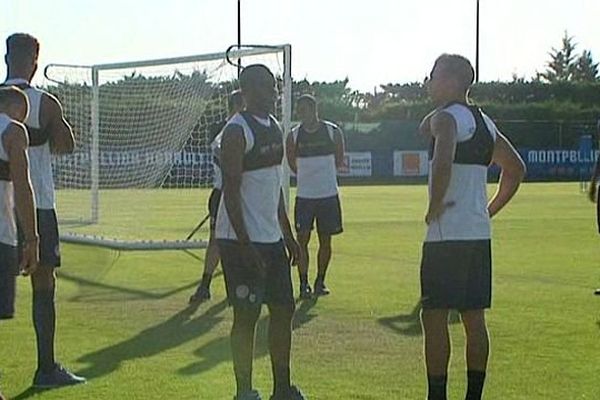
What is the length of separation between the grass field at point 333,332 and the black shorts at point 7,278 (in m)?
1.15

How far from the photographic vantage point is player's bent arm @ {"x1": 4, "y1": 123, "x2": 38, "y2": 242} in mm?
7238

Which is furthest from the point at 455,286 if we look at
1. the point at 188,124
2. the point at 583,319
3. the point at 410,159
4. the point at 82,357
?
the point at 410,159

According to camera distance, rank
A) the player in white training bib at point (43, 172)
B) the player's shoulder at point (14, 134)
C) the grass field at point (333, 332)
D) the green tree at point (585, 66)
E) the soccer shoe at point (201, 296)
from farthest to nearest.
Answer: the green tree at point (585, 66) → the soccer shoe at point (201, 296) → the grass field at point (333, 332) → the player in white training bib at point (43, 172) → the player's shoulder at point (14, 134)

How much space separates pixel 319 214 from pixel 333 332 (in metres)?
2.63

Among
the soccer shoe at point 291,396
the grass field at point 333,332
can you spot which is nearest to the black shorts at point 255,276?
the soccer shoe at point 291,396

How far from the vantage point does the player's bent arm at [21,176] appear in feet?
23.7

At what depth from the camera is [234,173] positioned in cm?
753

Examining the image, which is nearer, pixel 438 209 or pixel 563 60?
pixel 438 209

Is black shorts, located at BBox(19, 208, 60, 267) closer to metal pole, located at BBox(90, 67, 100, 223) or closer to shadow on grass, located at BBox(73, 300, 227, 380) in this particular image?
shadow on grass, located at BBox(73, 300, 227, 380)

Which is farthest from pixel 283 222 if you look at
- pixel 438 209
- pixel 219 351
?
pixel 219 351

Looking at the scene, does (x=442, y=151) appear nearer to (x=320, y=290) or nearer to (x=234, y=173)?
(x=234, y=173)

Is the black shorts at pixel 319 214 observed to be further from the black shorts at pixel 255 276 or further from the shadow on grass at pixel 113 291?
the black shorts at pixel 255 276

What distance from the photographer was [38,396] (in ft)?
27.0

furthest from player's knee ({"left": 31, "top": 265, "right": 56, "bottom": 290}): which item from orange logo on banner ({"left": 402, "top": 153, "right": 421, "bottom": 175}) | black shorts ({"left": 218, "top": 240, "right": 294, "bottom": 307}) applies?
orange logo on banner ({"left": 402, "top": 153, "right": 421, "bottom": 175})
